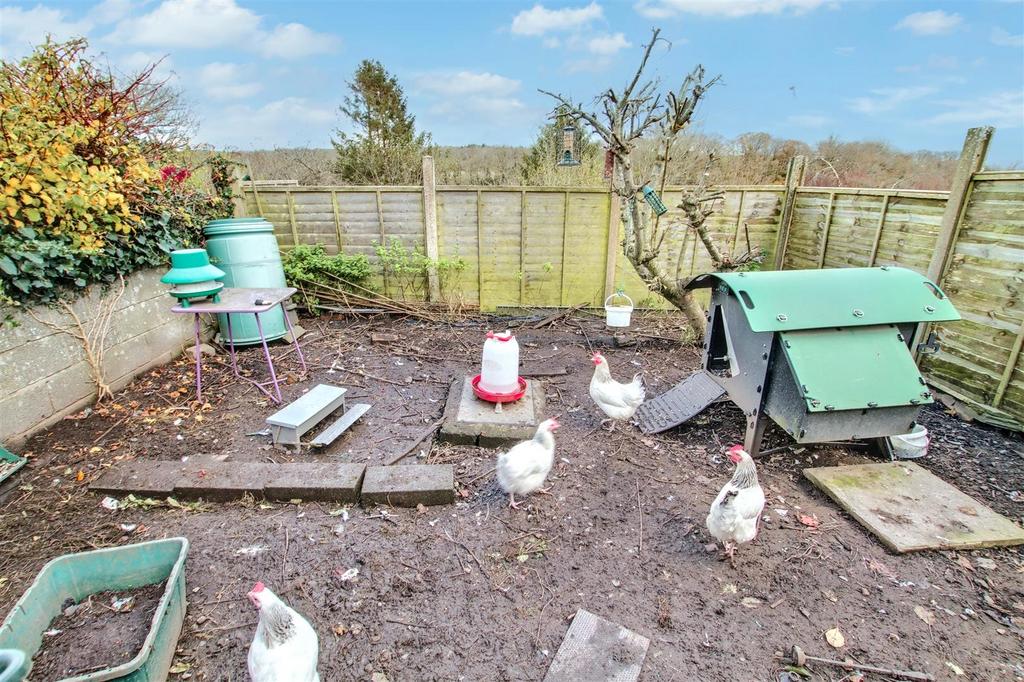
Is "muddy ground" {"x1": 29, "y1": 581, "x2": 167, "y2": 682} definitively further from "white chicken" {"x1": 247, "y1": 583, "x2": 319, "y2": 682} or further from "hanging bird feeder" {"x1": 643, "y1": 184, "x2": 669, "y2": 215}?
"hanging bird feeder" {"x1": 643, "y1": 184, "x2": 669, "y2": 215}

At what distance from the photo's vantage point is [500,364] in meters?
3.71

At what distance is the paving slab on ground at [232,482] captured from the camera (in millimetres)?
2729

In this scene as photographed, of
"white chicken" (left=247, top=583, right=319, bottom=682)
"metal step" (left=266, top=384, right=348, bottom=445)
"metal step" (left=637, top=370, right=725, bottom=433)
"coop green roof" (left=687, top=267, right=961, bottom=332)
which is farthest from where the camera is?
"metal step" (left=637, top=370, right=725, bottom=433)

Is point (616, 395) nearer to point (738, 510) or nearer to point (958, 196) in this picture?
point (738, 510)

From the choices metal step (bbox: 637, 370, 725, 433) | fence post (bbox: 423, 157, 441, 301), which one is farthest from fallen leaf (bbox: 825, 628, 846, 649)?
fence post (bbox: 423, 157, 441, 301)

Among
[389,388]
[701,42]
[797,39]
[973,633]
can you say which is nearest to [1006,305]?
[973,633]

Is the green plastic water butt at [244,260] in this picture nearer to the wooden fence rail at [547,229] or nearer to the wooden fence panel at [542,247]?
the wooden fence rail at [547,229]

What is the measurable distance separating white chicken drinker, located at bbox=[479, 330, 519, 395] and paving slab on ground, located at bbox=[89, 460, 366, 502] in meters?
1.34

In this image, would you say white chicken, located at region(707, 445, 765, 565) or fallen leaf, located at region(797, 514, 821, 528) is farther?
fallen leaf, located at region(797, 514, 821, 528)

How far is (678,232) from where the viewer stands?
6801 millimetres

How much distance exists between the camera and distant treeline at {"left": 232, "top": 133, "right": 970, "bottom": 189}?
360 inches

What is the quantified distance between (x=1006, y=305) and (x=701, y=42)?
3.76m

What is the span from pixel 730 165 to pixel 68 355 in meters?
12.1

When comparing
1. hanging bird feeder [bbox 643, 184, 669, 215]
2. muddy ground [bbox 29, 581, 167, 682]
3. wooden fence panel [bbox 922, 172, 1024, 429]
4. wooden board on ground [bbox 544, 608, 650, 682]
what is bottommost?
wooden board on ground [bbox 544, 608, 650, 682]
